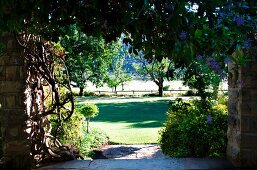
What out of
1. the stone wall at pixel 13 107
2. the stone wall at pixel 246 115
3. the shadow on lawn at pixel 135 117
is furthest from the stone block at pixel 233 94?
the shadow on lawn at pixel 135 117

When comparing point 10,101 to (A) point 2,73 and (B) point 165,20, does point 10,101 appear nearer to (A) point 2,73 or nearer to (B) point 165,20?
(A) point 2,73

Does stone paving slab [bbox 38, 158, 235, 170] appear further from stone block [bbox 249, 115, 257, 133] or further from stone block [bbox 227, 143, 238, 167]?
stone block [bbox 249, 115, 257, 133]

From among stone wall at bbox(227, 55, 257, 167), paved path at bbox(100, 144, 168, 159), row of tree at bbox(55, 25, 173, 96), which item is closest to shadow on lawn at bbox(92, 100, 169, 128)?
row of tree at bbox(55, 25, 173, 96)

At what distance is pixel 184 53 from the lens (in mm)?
1624

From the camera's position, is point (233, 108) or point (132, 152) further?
point (132, 152)

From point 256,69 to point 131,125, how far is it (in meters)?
10.2

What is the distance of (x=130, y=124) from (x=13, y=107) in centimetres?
1017

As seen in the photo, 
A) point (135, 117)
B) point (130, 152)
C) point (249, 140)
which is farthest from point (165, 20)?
point (135, 117)

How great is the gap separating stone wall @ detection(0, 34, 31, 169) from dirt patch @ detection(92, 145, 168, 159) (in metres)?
4.38

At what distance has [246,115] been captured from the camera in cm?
338

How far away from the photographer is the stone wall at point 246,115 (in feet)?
10.9

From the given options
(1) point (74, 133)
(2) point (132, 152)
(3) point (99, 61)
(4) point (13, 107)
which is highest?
(3) point (99, 61)

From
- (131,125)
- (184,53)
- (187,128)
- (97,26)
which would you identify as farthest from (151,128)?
(184,53)

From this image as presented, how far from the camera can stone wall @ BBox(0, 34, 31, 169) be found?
140 inches
